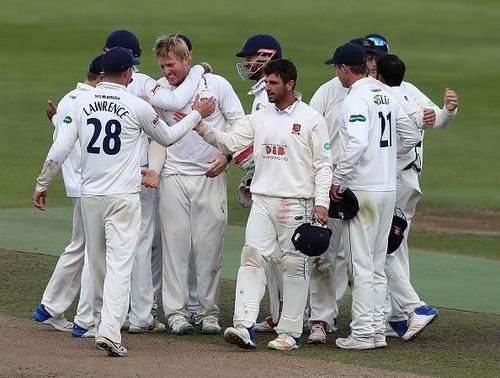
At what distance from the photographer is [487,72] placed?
3562 centimetres

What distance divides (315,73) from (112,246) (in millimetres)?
25768

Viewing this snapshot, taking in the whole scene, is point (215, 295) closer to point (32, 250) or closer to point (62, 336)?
point (62, 336)

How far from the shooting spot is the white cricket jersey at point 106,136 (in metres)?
8.96

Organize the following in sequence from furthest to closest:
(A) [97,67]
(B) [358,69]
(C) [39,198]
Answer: (A) [97,67]
(B) [358,69]
(C) [39,198]

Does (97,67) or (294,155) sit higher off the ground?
(97,67)

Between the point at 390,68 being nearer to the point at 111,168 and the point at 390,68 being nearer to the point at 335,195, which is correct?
the point at 335,195

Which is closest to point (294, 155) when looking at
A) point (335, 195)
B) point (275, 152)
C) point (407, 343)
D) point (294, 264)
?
point (275, 152)

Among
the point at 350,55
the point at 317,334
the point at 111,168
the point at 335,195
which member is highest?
the point at 350,55

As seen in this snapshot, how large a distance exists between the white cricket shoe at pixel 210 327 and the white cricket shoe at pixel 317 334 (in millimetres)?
740

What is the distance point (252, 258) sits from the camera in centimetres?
932

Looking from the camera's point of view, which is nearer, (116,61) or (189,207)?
(116,61)

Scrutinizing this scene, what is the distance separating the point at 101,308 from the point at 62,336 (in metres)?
0.77

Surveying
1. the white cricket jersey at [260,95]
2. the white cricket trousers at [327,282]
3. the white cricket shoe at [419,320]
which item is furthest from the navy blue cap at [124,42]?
the white cricket shoe at [419,320]

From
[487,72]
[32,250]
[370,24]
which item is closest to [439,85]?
[487,72]
